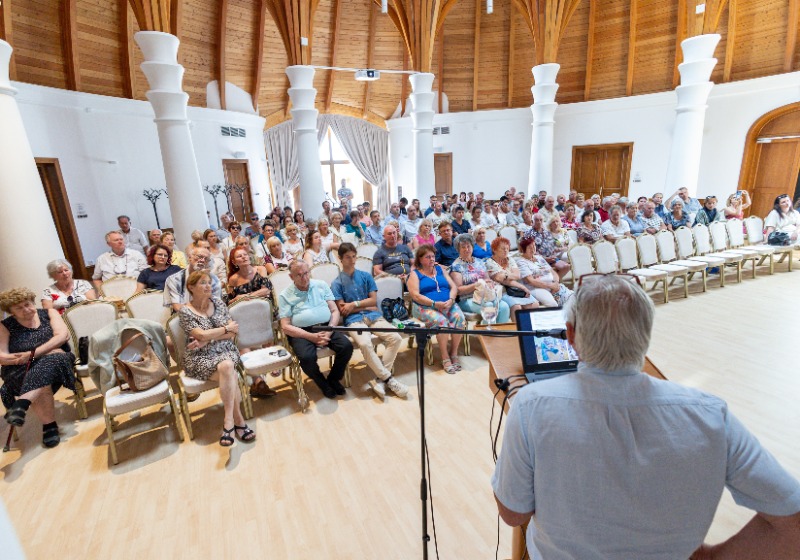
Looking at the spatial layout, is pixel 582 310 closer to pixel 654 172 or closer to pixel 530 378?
pixel 530 378

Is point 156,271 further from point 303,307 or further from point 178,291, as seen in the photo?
point 303,307

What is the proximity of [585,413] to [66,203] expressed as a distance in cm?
903

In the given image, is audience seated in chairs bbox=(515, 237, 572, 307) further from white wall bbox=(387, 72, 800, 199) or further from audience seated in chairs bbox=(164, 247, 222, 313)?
white wall bbox=(387, 72, 800, 199)

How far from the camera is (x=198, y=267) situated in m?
4.03

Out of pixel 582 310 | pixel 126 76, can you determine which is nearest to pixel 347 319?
pixel 582 310

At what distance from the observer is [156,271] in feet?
14.3

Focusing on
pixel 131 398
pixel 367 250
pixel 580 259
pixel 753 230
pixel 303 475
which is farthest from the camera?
pixel 753 230

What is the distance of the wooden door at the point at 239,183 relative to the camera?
1091 cm

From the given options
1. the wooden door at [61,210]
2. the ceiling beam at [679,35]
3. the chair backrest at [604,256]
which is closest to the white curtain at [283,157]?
the wooden door at [61,210]

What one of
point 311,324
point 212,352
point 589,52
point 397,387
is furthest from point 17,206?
point 589,52

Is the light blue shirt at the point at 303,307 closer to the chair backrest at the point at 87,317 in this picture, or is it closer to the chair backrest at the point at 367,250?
the chair backrest at the point at 87,317

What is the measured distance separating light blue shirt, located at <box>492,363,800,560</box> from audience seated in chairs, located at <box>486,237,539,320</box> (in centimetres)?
337

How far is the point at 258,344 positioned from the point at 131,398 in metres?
1.09

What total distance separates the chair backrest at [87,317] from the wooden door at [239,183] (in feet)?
26.2
